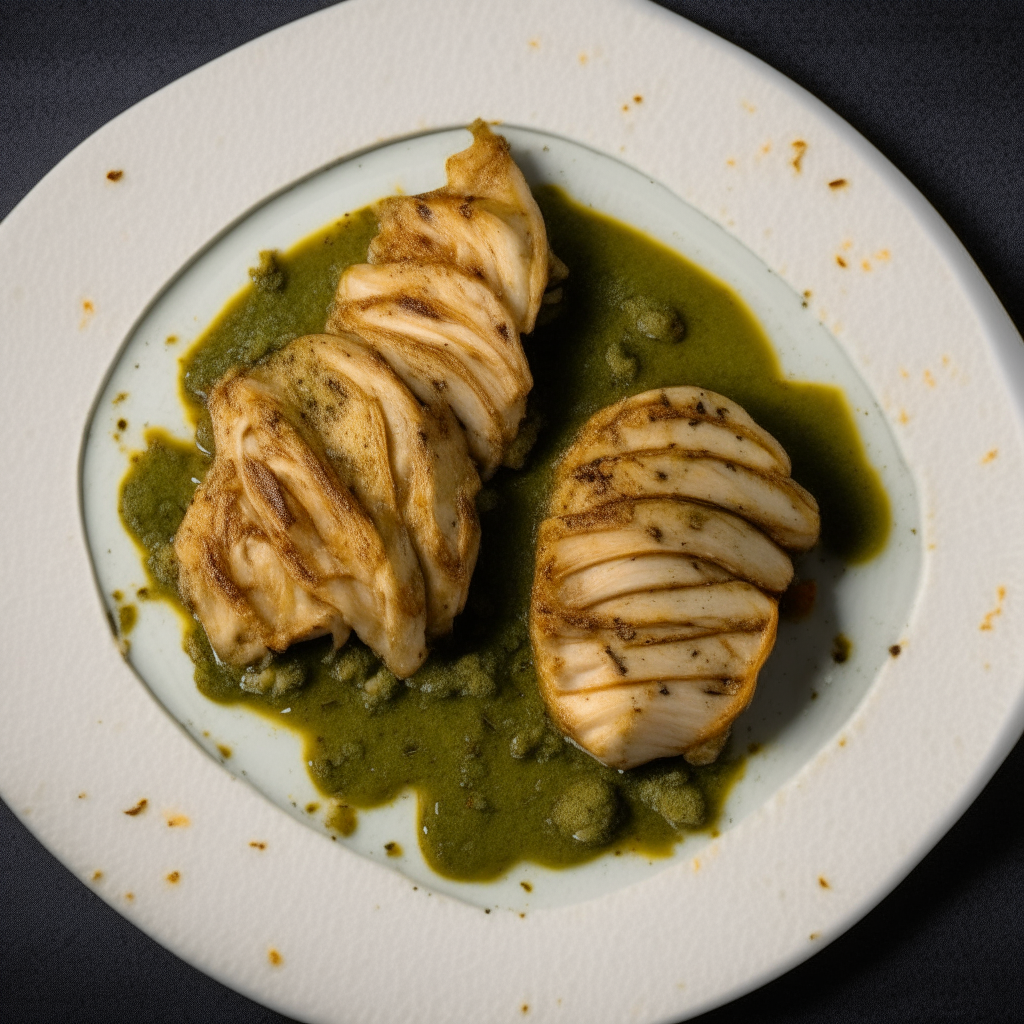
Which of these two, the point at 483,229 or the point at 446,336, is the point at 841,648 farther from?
the point at 483,229

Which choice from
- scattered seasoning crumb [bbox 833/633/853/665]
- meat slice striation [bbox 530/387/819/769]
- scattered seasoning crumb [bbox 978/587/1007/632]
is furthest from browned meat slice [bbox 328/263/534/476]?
scattered seasoning crumb [bbox 978/587/1007/632]

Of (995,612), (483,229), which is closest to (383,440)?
(483,229)

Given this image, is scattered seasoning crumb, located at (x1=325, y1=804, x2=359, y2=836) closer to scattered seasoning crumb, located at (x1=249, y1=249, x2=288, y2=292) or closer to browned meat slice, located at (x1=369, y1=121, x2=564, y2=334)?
browned meat slice, located at (x1=369, y1=121, x2=564, y2=334)

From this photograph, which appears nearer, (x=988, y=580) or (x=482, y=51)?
(x=988, y=580)

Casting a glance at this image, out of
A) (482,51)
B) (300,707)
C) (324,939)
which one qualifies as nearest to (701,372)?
(482,51)

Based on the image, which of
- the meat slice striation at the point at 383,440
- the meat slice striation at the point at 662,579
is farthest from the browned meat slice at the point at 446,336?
the meat slice striation at the point at 662,579

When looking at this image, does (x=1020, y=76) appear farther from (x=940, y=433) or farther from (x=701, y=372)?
(x=701, y=372)

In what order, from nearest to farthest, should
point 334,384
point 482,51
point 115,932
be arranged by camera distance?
point 334,384, point 482,51, point 115,932
